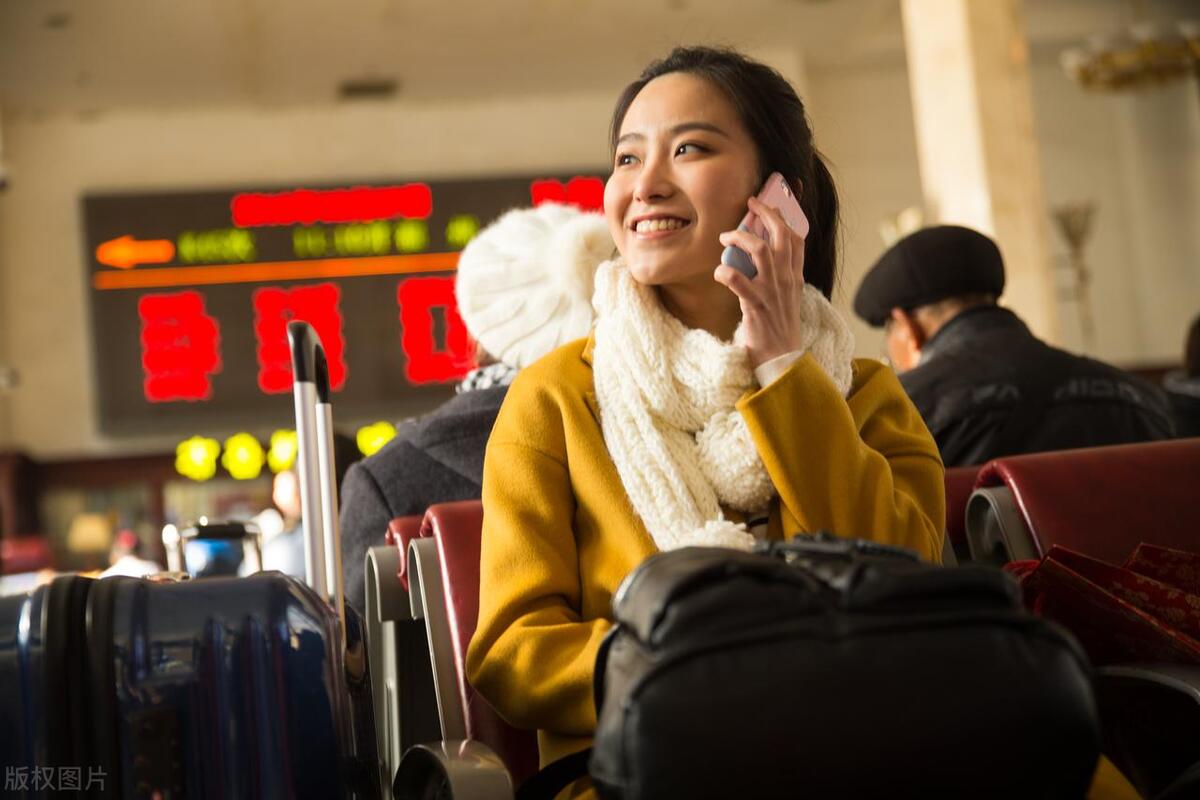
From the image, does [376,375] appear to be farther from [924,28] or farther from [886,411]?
[886,411]

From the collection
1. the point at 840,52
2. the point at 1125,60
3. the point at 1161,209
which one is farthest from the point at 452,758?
the point at 1161,209

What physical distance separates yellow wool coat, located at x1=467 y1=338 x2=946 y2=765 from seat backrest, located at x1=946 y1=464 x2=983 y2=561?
0.55 m

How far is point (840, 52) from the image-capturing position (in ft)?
36.9

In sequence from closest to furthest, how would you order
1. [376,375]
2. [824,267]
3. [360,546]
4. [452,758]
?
[452,758]
[824,267]
[360,546]
[376,375]

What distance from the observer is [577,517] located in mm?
2023

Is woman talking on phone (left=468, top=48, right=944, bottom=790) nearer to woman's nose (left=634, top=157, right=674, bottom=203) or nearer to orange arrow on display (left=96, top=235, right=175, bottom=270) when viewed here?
woman's nose (left=634, top=157, right=674, bottom=203)

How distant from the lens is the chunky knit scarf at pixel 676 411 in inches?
76.0

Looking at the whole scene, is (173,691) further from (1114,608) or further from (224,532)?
(224,532)

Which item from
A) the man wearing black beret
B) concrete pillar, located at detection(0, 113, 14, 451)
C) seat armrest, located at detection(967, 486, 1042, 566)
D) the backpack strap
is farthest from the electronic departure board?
the backpack strap

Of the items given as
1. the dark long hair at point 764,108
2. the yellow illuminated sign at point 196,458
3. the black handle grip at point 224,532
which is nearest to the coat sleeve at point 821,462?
the dark long hair at point 764,108

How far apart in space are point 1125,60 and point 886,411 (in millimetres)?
8726

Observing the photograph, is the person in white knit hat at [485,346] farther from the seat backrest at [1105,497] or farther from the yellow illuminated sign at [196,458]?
the yellow illuminated sign at [196,458]

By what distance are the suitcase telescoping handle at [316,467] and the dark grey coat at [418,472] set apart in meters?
0.68

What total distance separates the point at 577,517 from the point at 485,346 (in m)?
1.06
